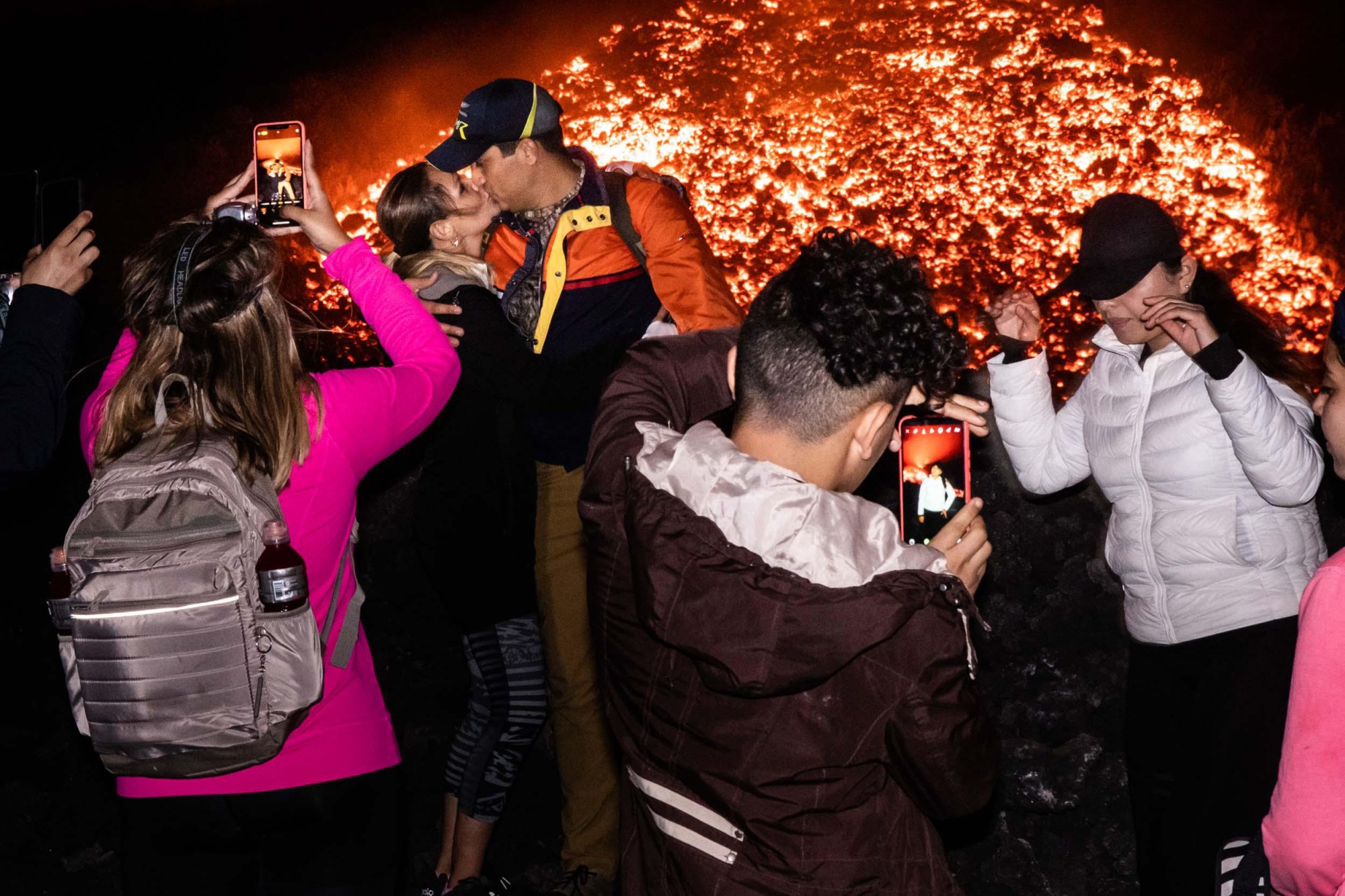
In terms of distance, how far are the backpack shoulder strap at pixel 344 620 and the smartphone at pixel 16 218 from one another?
4.88ft

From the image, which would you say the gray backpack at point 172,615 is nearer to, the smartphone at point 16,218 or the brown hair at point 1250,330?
the smartphone at point 16,218

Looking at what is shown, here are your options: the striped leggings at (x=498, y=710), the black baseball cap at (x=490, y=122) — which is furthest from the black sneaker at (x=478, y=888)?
the black baseball cap at (x=490, y=122)

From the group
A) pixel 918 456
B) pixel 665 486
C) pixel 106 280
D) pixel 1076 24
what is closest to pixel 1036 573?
pixel 918 456

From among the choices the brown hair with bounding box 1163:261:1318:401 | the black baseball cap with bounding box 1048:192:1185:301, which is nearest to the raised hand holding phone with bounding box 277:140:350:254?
the black baseball cap with bounding box 1048:192:1185:301

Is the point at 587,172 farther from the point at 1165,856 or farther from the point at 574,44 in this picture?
the point at 1165,856

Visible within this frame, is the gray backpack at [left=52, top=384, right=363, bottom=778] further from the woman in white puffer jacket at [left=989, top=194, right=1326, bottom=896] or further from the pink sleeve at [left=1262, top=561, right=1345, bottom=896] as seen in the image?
the woman in white puffer jacket at [left=989, top=194, right=1326, bottom=896]

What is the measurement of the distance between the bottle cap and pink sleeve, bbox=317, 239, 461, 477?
199mm

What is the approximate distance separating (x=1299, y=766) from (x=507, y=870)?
2.71 metres

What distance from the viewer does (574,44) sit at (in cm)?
372

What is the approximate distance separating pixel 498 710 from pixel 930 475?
1.40 metres

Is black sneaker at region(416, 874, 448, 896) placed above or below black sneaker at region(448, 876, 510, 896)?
below

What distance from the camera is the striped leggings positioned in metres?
2.88

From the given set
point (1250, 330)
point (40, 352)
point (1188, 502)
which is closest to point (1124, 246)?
point (1250, 330)

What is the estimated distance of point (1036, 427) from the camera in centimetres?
272
